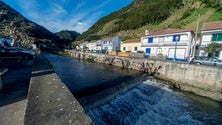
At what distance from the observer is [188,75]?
14.3m

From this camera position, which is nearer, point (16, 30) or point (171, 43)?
point (171, 43)

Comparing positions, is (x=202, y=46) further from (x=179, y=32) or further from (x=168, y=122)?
(x=168, y=122)

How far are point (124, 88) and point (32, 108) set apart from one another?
9.13 m

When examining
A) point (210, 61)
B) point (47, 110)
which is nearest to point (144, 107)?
point (47, 110)

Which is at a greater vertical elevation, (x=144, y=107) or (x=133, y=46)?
(x=133, y=46)

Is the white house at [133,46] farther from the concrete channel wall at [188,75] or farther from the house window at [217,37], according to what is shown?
the house window at [217,37]

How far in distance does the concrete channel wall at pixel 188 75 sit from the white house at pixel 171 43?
3.88 m

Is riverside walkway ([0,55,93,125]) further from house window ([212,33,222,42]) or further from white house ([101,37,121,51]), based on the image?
white house ([101,37,121,51])

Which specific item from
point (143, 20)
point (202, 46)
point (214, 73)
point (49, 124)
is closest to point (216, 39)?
point (202, 46)

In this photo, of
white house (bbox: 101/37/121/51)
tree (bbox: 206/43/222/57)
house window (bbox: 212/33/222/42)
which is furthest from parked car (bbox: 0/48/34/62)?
house window (bbox: 212/33/222/42)

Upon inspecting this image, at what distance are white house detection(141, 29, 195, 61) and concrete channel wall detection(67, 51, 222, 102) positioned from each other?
12.7 feet

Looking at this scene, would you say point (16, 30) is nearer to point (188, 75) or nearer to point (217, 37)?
point (188, 75)

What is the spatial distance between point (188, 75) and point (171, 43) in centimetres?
1178

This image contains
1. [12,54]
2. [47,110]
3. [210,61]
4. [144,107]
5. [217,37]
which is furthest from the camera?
[217,37]
